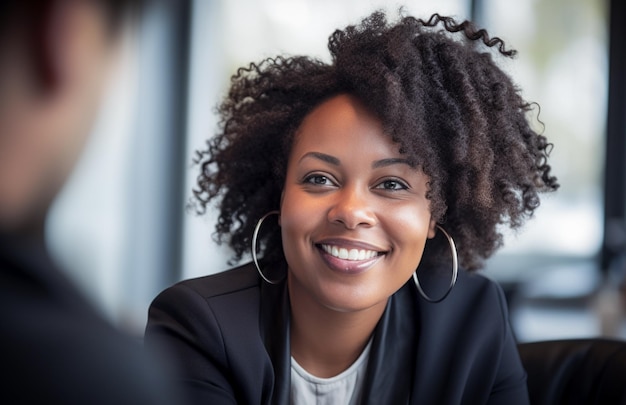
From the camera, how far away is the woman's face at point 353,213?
1.78 metres

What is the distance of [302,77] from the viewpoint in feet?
6.54

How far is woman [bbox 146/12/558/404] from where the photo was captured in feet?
5.86

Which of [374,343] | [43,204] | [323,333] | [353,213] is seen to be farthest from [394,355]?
[43,204]

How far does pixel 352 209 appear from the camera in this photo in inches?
68.7

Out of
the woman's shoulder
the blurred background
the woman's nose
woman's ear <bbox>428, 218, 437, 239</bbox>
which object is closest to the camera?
the woman's nose

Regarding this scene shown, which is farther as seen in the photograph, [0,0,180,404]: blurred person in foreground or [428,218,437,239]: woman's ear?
[428,218,437,239]: woman's ear

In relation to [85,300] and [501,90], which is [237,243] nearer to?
[501,90]

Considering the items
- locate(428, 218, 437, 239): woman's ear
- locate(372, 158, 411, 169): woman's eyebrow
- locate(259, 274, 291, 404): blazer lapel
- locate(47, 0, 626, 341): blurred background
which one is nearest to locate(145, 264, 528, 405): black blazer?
locate(259, 274, 291, 404): blazer lapel

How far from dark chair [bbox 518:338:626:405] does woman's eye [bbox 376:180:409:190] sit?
0.61 metres

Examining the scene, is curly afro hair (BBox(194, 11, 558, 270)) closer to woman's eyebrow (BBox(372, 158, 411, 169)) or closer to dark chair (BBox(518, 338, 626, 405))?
woman's eyebrow (BBox(372, 158, 411, 169))

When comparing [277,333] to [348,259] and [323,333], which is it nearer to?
[323,333]

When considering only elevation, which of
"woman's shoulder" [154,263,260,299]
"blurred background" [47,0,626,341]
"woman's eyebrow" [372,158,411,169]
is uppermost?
"blurred background" [47,0,626,341]

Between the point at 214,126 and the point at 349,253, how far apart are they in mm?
3337

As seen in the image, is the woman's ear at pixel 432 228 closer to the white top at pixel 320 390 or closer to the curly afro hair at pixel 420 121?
the curly afro hair at pixel 420 121
